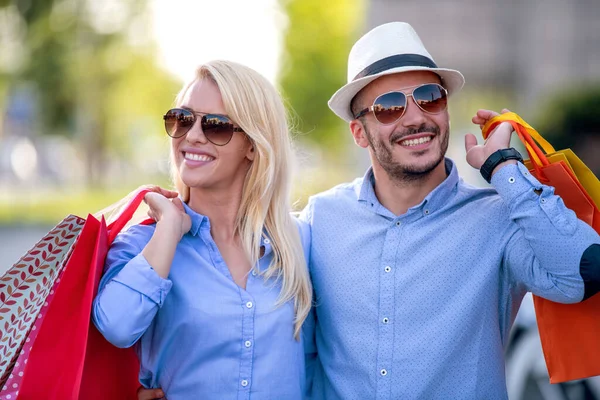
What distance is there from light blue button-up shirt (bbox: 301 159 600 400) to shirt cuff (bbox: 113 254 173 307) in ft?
2.89

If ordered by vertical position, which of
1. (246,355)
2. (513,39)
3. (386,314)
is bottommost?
(246,355)

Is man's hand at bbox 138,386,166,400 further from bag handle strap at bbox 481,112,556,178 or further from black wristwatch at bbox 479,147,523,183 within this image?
bag handle strap at bbox 481,112,556,178

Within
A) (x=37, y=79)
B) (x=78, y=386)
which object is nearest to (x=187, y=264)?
(x=78, y=386)

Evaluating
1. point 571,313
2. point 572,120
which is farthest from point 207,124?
point 572,120

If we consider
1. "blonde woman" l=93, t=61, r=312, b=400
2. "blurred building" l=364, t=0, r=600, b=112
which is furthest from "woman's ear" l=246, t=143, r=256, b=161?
"blurred building" l=364, t=0, r=600, b=112

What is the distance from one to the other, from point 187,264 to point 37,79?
27.2 metres

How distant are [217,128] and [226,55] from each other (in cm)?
210

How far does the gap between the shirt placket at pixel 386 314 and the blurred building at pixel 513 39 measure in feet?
48.0

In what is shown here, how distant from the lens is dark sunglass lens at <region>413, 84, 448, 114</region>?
133 inches

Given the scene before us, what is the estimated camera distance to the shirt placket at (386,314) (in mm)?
3254

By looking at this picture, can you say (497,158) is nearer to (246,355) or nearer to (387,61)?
(387,61)

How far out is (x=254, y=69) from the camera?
3439mm

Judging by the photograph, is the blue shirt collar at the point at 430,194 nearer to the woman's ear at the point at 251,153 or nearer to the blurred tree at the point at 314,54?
the woman's ear at the point at 251,153

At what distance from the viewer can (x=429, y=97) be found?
11.1ft
